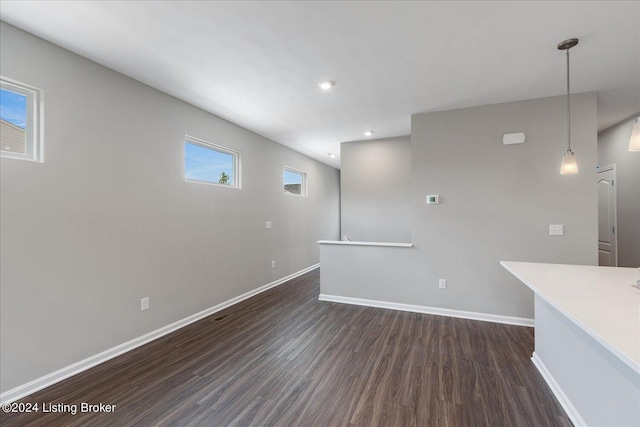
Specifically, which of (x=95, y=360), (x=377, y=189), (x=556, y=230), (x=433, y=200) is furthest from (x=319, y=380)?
(x=377, y=189)

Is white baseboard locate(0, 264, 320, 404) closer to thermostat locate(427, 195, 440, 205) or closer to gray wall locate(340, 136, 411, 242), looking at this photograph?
gray wall locate(340, 136, 411, 242)

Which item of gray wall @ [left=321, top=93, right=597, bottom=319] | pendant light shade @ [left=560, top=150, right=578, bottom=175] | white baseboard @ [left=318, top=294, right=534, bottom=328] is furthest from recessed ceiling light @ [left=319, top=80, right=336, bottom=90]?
white baseboard @ [left=318, top=294, right=534, bottom=328]

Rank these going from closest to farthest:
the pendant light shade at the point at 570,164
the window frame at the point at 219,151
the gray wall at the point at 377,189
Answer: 1. the pendant light shade at the point at 570,164
2. the window frame at the point at 219,151
3. the gray wall at the point at 377,189

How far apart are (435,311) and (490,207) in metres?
1.59

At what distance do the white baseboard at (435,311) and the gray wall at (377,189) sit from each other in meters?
1.55

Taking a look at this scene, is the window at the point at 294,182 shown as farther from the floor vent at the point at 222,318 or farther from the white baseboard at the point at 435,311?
the floor vent at the point at 222,318

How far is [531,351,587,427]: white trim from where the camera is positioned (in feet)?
5.45

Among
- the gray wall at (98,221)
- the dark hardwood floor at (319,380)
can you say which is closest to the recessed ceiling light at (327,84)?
the gray wall at (98,221)

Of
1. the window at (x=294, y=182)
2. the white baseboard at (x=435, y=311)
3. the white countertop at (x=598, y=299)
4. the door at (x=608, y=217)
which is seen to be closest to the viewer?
the white countertop at (x=598, y=299)

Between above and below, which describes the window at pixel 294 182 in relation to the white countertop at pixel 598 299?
above

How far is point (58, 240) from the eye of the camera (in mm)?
2145

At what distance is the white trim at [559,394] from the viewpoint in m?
1.66

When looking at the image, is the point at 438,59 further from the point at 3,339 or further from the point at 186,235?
the point at 3,339

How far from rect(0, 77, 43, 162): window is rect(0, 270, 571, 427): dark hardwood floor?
1.89 m
